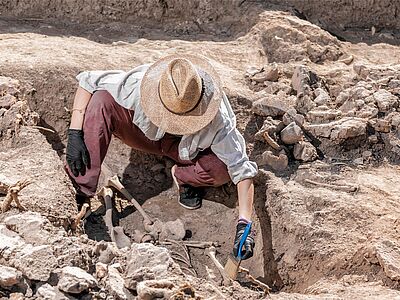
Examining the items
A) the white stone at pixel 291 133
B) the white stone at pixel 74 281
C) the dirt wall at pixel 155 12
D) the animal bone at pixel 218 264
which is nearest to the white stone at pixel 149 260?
the white stone at pixel 74 281

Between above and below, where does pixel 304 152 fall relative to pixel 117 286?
below

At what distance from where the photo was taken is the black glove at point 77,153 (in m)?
4.28

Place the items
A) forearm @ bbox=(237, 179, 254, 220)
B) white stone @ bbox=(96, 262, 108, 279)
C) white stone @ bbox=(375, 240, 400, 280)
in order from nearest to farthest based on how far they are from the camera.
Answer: white stone @ bbox=(96, 262, 108, 279) → white stone @ bbox=(375, 240, 400, 280) → forearm @ bbox=(237, 179, 254, 220)

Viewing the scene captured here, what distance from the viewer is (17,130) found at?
4332 millimetres

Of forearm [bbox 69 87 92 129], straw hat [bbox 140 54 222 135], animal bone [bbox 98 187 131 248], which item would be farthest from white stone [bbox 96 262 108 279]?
forearm [bbox 69 87 92 129]

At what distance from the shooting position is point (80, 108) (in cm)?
435

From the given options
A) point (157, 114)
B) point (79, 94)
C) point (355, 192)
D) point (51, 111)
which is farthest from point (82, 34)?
point (355, 192)

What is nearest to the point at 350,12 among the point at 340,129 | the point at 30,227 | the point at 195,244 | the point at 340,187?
the point at 340,129

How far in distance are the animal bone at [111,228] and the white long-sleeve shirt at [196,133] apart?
1.52 feet

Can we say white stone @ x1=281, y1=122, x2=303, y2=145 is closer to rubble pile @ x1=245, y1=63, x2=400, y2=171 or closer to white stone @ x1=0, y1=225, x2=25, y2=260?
rubble pile @ x1=245, y1=63, x2=400, y2=171

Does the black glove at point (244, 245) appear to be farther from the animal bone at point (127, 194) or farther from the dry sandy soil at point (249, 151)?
the animal bone at point (127, 194)

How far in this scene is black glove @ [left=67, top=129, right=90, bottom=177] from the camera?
169 inches

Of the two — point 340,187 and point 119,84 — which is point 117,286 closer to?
point 119,84

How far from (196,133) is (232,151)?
237mm
